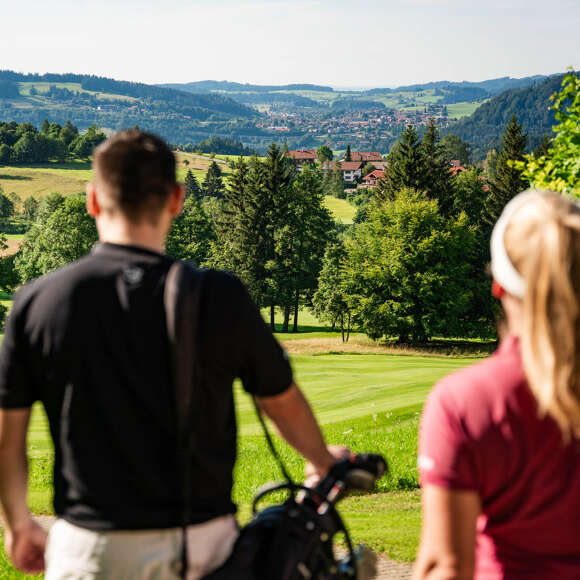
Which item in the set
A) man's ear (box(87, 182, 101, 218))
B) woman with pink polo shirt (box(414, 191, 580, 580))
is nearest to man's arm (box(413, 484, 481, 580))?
woman with pink polo shirt (box(414, 191, 580, 580))

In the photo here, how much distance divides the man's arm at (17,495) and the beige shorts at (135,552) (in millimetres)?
221

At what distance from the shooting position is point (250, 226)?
63.3 metres

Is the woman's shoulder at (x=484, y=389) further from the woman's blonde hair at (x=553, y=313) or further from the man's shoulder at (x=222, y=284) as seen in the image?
the man's shoulder at (x=222, y=284)

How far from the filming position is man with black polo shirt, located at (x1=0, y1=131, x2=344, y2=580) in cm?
230

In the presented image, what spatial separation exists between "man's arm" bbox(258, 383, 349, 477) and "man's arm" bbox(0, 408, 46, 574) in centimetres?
85

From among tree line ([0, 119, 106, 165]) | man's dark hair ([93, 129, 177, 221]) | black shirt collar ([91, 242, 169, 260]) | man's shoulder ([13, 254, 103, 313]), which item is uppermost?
tree line ([0, 119, 106, 165])

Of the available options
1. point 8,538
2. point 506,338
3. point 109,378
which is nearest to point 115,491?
point 109,378

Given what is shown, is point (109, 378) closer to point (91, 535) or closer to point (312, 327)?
point (91, 535)

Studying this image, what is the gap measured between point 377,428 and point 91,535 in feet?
45.9

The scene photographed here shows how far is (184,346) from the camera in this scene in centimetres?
229

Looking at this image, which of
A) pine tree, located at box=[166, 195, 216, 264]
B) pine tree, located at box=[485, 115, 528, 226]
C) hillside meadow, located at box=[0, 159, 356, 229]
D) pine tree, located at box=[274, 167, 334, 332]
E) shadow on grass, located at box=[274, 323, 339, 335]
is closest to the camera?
pine tree, located at box=[274, 167, 334, 332]

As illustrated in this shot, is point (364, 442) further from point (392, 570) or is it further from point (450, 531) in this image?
point (450, 531)

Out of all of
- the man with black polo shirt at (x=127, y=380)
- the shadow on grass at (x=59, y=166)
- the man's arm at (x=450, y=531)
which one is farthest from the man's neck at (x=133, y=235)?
the shadow on grass at (x=59, y=166)

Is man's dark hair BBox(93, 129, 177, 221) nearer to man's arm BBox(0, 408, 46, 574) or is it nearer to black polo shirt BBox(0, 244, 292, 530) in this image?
black polo shirt BBox(0, 244, 292, 530)
